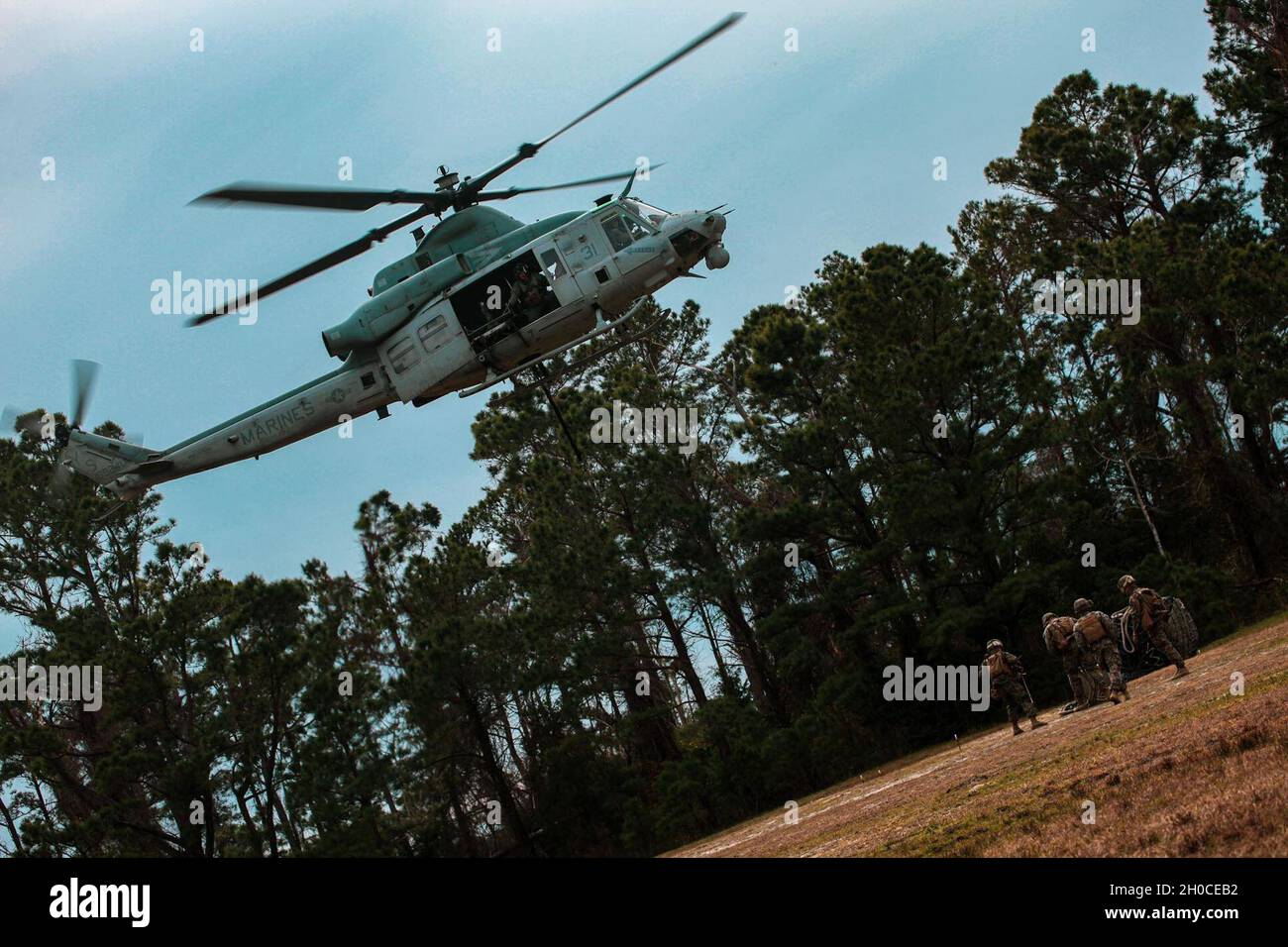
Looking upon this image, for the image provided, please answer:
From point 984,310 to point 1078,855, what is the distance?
2793cm

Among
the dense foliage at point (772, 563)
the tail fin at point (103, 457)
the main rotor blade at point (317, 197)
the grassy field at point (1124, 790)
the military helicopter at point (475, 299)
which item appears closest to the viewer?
the grassy field at point (1124, 790)

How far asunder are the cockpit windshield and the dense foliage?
11.8 m

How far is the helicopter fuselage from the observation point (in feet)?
70.4

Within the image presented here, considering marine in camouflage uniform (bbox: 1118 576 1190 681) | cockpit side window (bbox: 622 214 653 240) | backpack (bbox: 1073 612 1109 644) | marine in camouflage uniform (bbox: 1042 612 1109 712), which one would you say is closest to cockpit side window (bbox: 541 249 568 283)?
cockpit side window (bbox: 622 214 653 240)

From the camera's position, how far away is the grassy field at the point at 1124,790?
28.0ft

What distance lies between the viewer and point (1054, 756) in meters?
13.8

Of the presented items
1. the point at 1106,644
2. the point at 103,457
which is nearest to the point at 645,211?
the point at 1106,644

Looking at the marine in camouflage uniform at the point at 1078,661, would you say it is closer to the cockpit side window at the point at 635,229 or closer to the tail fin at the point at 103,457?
the cockpit side window at the point at 635,229

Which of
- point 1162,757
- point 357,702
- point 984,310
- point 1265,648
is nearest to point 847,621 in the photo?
point 984,310

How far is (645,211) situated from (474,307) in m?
3.30

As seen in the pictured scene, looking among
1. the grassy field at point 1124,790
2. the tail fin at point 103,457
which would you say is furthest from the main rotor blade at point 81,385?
the grassy field at point 1124,790

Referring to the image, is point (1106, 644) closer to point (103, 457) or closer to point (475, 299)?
point (475, 299)

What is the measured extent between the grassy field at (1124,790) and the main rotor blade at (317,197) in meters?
10.9

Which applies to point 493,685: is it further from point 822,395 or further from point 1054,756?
point 1054,756
